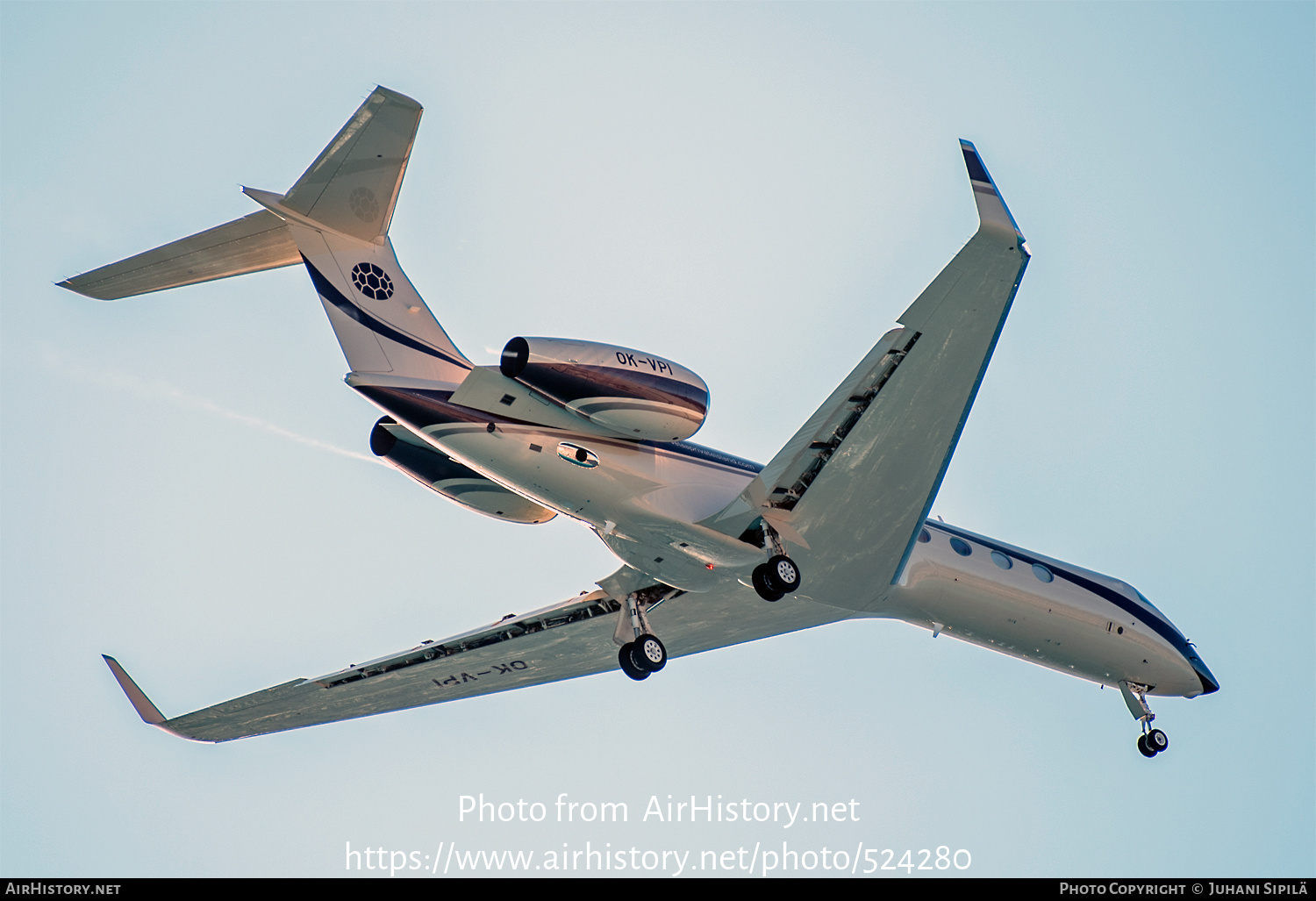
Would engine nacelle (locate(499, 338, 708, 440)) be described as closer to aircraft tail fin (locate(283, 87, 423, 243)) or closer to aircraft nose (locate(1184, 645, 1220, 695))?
aircraft tail fin (locate(283, 87, 423, 243))

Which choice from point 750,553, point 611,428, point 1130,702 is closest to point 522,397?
point 611,428

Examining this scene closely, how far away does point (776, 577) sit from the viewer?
15945 millimetres

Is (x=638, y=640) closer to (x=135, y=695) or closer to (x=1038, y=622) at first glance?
(x=1038, y=622)

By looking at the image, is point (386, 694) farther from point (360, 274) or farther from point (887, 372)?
point (887, 372)

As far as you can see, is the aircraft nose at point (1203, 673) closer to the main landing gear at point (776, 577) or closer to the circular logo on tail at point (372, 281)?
the main landing gear at point (776, 577)

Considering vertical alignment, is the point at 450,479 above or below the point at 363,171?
below

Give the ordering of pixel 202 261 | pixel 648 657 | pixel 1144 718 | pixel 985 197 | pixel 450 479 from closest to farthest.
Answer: pixel 985 197 < pixel 202 261 < pixel 450 479 < pixel 648 657 < pixel 1144 718

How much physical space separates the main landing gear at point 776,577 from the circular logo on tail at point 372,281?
543 cm

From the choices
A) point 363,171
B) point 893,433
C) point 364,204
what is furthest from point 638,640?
point 363,171

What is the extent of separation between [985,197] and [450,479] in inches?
298

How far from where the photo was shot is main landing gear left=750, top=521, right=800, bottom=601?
1596 cm

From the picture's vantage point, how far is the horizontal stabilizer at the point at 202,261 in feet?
46.9

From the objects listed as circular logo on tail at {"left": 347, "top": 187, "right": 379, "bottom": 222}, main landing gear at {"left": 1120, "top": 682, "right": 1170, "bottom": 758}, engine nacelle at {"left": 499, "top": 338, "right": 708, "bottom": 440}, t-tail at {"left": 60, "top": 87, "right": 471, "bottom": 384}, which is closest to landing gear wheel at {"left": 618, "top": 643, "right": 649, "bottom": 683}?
engine nacelle at {"left": 499, "top": 338, "right": 708, "bottom": 440}

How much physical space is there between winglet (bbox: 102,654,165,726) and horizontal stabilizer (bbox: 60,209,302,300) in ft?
22.2
